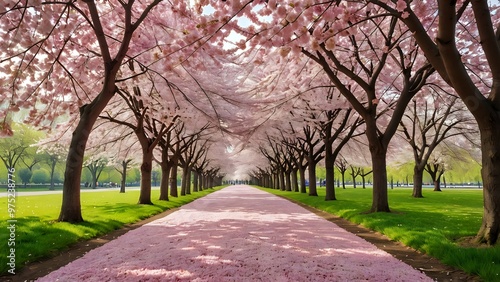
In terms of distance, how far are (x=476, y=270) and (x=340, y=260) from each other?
2003mm

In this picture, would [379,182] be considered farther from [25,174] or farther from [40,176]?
[40,176]

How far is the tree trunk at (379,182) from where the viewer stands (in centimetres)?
1244

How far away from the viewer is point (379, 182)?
12.5 metres

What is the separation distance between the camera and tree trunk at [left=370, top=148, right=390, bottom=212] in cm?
1244

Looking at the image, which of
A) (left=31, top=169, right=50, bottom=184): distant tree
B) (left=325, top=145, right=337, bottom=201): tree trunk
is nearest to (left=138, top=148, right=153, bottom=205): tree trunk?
(left=325, top=145, right=337, bottom=201): tree trunk

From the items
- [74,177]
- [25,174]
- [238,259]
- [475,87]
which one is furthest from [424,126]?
[25,174]

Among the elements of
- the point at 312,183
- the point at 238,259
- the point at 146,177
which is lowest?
the point at 238,259

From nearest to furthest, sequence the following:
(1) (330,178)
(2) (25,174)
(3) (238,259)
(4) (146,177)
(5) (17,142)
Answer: (3) (238,259) < (4) (146,177) < (1) (330,178) < (5) (17,142) < (2) (25,174)

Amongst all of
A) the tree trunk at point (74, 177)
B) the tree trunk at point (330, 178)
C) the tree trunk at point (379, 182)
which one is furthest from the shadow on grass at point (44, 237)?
the tree trunk at point (330, 178)

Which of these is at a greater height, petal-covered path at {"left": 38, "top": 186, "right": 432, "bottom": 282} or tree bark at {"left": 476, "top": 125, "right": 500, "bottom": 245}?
tree bark at {"left": 476, "top": 125, "right": 500, "bottom": 245}

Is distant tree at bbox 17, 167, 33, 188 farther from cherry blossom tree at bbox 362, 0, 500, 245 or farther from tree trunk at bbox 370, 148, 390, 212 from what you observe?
cherry blossom tree at bbox 362, 0, 500, 245

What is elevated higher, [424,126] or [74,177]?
[424,126]

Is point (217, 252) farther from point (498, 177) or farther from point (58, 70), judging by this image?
point (58, 70)

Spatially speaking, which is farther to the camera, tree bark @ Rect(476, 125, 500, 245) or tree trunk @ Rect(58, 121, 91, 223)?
tree trunk @ Rect(58, 121, 91, 223)
